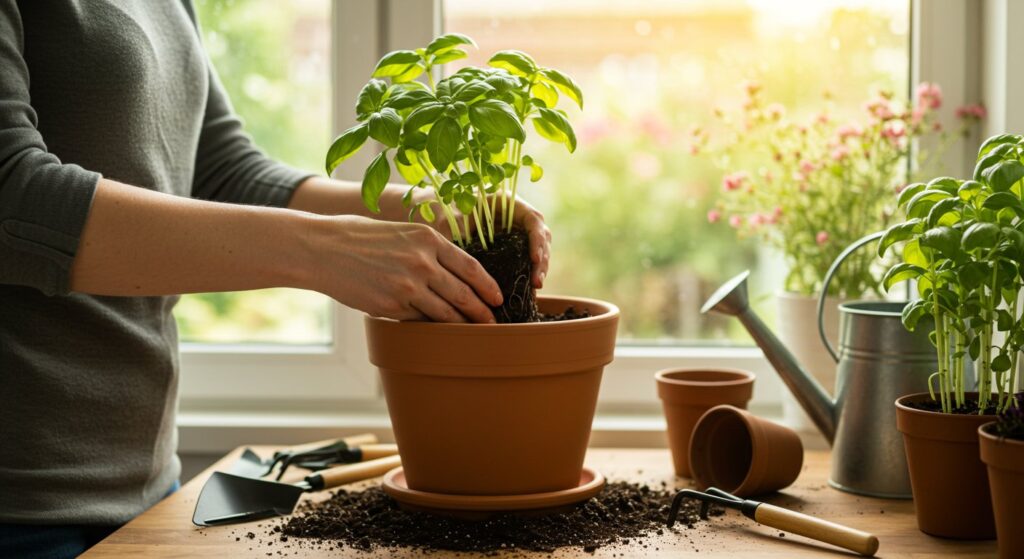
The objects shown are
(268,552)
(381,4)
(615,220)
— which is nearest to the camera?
(268,552)

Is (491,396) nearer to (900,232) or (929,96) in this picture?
(900,232)

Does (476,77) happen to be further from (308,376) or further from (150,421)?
(308,376)

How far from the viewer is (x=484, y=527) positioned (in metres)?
1.12

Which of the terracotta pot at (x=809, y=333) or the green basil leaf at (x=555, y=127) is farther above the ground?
the green basil leaf at (x=555, y=127)

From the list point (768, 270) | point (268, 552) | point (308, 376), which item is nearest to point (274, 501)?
point (268, 552)

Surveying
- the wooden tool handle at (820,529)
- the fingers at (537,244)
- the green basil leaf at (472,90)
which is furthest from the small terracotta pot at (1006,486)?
the green basil leaf at (472,90)

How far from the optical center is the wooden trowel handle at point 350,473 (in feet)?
4.33

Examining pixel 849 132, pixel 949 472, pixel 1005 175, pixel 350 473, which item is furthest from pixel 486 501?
pixel 849 132

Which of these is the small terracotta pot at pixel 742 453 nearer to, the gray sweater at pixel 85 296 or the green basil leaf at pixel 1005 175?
the green basil leaf at pixel 1005 175

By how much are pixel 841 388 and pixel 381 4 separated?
1.07m

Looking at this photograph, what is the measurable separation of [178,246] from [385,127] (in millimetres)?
244

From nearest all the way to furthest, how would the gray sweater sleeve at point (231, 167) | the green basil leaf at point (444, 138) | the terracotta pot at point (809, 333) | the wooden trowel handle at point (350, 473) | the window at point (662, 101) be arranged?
the green basil leaf at point (444, 138) < the wooden trowel handle at point (350, 473) < the gray sweater sleeve at point (231, 167) < the terracotta pot at point (809, 333) < the window at point (662, 101)

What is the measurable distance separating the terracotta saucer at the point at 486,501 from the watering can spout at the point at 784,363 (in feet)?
1.12

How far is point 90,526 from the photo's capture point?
125cm
